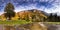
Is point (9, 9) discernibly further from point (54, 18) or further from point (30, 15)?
point (54, 18)

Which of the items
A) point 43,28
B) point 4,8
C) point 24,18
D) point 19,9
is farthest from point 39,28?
point 4,8

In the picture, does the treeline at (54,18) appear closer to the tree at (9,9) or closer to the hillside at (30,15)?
the hillside at (30,15)

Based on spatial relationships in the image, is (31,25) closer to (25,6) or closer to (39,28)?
(39,28)

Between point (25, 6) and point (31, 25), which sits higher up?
point (25, 6)

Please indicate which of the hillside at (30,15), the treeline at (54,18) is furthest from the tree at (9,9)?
the treeline at (54,18)

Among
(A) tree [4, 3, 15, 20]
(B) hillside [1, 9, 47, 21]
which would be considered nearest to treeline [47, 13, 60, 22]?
(B) hillside [1, 9, 47, 21]

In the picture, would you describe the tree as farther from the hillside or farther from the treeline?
the treeline

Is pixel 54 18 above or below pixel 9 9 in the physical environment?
below

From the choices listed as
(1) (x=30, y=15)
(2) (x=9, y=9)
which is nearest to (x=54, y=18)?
(1) (x=30, y=15)

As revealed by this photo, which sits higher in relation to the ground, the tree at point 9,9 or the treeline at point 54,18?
the tree at point 9,9

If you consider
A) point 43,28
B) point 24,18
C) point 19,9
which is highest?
point 19,9

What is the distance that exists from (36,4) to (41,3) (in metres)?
0.06

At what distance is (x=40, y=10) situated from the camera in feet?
5.14

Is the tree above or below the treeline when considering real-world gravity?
above
